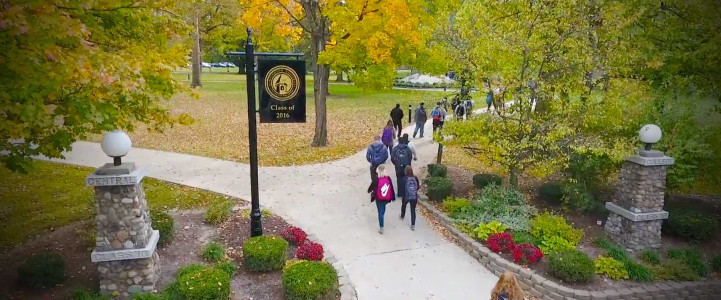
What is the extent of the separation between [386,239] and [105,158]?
34.7 feet

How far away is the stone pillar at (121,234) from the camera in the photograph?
676cm

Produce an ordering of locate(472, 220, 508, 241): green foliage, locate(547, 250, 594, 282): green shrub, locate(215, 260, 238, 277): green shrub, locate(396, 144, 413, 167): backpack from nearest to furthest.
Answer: locate(215, 260, 238, 277): green shrub → locate(547, 250, 594, 282): green shrub → locate(472, 220, 508, 241): green foliage → locate(396, 144, 413, 167): backpack

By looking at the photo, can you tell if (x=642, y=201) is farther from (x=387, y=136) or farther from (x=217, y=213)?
(x=217, y=213)

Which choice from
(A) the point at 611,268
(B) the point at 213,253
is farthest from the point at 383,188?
(A) the point at 611,268

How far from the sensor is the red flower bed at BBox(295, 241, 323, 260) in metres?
8.15

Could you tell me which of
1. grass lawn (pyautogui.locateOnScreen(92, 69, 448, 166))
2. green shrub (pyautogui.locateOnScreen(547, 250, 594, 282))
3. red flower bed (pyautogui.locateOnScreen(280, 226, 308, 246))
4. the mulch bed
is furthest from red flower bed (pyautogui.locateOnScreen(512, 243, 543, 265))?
grass lawn (pyautogui.locateOnScreen(92, 69, 448, 166))

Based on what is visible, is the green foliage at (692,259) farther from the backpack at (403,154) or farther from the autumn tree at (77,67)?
the autumn tree at (77,67)

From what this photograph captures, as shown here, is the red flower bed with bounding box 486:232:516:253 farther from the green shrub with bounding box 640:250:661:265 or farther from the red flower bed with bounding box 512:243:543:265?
the green shrub with bounding box 640:250:661:265

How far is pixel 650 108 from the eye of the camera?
34.8ft

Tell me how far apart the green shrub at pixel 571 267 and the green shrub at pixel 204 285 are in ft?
17.8

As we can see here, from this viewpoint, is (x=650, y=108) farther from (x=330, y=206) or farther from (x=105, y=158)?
(x=105, y=158)

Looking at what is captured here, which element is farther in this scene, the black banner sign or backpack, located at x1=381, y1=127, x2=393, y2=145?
backpack, located at x1=381, y1=127, x2=393, y2=145

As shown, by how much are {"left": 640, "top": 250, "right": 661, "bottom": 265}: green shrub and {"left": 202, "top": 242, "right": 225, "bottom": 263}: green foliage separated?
806cm

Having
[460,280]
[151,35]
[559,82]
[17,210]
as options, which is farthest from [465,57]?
[17,210]
